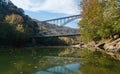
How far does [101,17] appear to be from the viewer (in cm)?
6094

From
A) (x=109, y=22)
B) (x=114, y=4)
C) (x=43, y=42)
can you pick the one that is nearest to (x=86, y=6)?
(x=109, y=22)

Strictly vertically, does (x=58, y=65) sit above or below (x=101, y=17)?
below

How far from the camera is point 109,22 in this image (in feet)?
197

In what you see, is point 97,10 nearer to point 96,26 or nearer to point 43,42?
point 96,26

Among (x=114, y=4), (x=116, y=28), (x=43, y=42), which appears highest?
(x=114, y=4)

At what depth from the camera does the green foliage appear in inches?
2231

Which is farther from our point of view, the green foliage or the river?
the green foliage

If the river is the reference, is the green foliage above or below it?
above

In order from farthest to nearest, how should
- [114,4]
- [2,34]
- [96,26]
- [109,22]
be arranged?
[2,34] → [96,26] → [109,22] → [114,4]

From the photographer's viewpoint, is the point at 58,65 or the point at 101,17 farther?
the point at 101,17

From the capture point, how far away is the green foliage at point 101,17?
186 feet

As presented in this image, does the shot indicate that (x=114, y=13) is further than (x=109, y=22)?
No

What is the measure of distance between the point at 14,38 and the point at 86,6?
3594cm

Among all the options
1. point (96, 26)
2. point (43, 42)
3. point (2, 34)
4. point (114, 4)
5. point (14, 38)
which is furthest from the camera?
point (43, 42)
